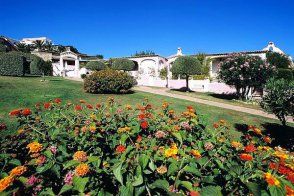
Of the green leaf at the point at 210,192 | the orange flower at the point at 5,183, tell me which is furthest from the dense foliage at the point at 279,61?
the orange flower at the point at 5,183

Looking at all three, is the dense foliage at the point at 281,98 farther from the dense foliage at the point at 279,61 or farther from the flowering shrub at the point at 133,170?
A: the dense foliage at the point at 279,61

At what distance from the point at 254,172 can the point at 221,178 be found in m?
0.28

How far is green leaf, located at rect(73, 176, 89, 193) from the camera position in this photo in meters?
1.38

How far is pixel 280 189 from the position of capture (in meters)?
1.28

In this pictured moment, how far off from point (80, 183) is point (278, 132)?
34.3ft

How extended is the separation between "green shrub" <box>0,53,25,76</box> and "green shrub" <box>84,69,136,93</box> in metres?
9.20

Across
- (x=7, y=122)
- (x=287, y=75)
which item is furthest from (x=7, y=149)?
(x=287, y=75)

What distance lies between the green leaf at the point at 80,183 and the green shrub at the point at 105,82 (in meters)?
13.1

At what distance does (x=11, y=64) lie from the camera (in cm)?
1909

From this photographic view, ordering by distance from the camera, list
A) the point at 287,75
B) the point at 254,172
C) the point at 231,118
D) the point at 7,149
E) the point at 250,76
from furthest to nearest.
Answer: the point at 287,75 < the point at 250,76 < the point at 231,118 < the point at 7,149 < the point at 254,172

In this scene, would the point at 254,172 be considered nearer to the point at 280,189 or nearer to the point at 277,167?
the point at 277,167

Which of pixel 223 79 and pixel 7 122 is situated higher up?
pixel 223 79

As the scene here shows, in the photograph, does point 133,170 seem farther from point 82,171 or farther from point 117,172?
point 82,171

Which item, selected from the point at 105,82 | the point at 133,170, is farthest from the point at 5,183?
the point at 105,82
